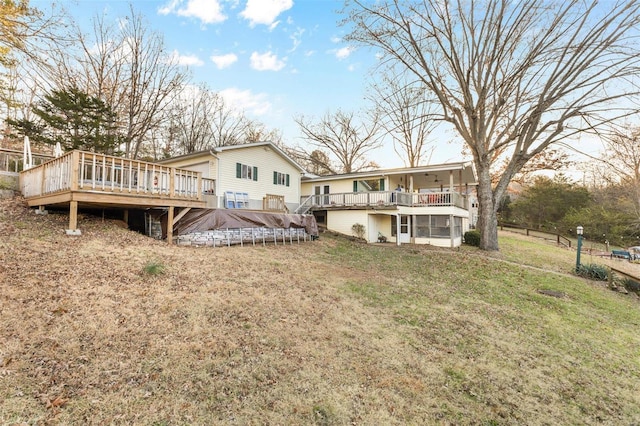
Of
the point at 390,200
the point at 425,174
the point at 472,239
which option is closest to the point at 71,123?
the point at 390,200

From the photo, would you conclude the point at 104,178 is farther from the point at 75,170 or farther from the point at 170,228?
the point at 170,228

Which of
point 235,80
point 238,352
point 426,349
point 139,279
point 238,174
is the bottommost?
point 426,349

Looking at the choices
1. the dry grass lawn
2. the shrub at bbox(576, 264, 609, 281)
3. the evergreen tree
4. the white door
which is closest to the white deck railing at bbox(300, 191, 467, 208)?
the white door

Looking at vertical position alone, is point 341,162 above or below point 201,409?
above

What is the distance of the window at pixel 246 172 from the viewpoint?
642 inches

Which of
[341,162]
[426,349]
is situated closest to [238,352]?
[426,349]

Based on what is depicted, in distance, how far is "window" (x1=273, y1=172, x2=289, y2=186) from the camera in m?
18.8

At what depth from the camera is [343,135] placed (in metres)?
31.4

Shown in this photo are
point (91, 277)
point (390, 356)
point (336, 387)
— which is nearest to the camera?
point (336, 387)

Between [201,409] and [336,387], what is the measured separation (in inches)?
62.4

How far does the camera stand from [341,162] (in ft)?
107

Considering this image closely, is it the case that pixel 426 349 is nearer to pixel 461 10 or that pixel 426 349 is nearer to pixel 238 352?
pixel 238 352

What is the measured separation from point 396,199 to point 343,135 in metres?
16.4

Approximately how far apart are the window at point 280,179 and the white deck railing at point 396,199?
129 inches
